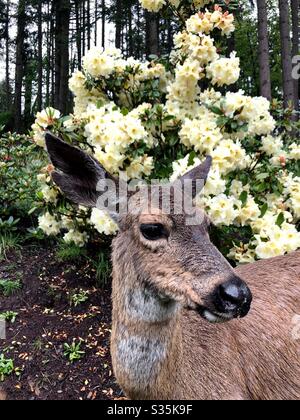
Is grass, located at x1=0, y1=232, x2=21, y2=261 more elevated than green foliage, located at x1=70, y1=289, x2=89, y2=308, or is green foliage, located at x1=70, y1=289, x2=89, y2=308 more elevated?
grass, located at x1=0, y1=232, x2=21, y2=261

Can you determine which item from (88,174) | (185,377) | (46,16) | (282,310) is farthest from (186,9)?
(46,16)

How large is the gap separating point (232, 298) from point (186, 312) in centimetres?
97

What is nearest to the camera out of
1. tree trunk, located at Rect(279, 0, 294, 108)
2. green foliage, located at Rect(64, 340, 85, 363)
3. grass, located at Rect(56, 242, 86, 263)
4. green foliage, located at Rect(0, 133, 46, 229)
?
green foliage, located at Rect(64, 340, 85, 363)

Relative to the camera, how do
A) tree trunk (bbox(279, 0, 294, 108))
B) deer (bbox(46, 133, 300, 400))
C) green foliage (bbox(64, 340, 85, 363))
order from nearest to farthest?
deer (bbox(46, 133, 300, 400)) < green foliage (bbox(64, 340, 85, 363)) < tree trunk (bbox(279, 0, 294, 108))

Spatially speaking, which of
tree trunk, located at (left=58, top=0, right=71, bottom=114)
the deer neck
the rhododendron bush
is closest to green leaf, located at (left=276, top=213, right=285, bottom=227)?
the rhododendron bush

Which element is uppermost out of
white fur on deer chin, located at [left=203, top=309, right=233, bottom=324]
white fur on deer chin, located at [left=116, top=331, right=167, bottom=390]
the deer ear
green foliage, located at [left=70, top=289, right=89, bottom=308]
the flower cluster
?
the flower cluster

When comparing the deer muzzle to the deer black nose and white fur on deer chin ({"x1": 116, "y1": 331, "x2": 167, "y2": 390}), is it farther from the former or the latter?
white fur on deer chin ({"x1": 116, "y1": 331, "x2": 167, "y2": 390})

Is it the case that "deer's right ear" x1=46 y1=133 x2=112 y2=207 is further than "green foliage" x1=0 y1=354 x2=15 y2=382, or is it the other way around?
"green foliage" x1=0 y1=354 x2=15 y2=382

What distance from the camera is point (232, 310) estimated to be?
7.62 ft

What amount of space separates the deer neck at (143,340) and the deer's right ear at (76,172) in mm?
563

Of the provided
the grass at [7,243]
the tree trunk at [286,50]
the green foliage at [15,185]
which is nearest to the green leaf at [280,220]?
the green foliage at [15,185]

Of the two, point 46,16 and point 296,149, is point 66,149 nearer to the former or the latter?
point 296,149

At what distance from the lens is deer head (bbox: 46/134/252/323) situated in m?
2.36

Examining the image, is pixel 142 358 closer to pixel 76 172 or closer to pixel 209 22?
pixel 76 172
